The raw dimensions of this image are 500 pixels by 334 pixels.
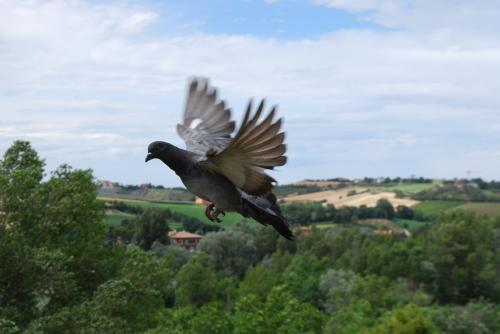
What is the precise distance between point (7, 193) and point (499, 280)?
8271 centimetres

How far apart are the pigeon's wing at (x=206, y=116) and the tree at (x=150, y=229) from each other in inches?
2833

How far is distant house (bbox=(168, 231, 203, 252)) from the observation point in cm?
10456

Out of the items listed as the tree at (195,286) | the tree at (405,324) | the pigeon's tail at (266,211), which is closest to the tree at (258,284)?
the tree at (195,286)

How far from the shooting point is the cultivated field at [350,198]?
14838 cm

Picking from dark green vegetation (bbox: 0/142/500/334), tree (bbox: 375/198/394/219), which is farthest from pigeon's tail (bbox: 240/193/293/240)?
tree (bbox: 375/198/394/219)

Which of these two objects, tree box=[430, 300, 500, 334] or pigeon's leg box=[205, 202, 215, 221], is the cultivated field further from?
pigeon's leg box=[205, 202, 215, 221]

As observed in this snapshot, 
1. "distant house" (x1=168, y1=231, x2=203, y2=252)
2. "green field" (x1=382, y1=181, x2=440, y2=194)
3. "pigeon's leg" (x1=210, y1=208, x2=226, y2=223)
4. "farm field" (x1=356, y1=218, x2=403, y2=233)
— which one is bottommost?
"distant house" (x1=168, y1=231, x2=203, y2=252)

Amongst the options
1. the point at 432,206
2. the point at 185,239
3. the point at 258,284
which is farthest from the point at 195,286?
the point at 432,206

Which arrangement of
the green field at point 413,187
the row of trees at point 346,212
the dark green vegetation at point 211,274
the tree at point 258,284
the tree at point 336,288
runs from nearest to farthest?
the dark green vegetation at point 211,274, the tree at point 336,288, the tree at point 258,284, the row of trees at point 346,212, the green field at point 413,187

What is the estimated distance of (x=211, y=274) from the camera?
78875 mm

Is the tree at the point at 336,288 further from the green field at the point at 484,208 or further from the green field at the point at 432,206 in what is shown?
the green field at the point at 432,206

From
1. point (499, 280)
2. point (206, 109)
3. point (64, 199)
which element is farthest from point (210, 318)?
point (499, 280)

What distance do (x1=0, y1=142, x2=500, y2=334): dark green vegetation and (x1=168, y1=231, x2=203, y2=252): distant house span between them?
108 inches

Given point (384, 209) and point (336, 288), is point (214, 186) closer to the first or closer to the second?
point (336, 288)
